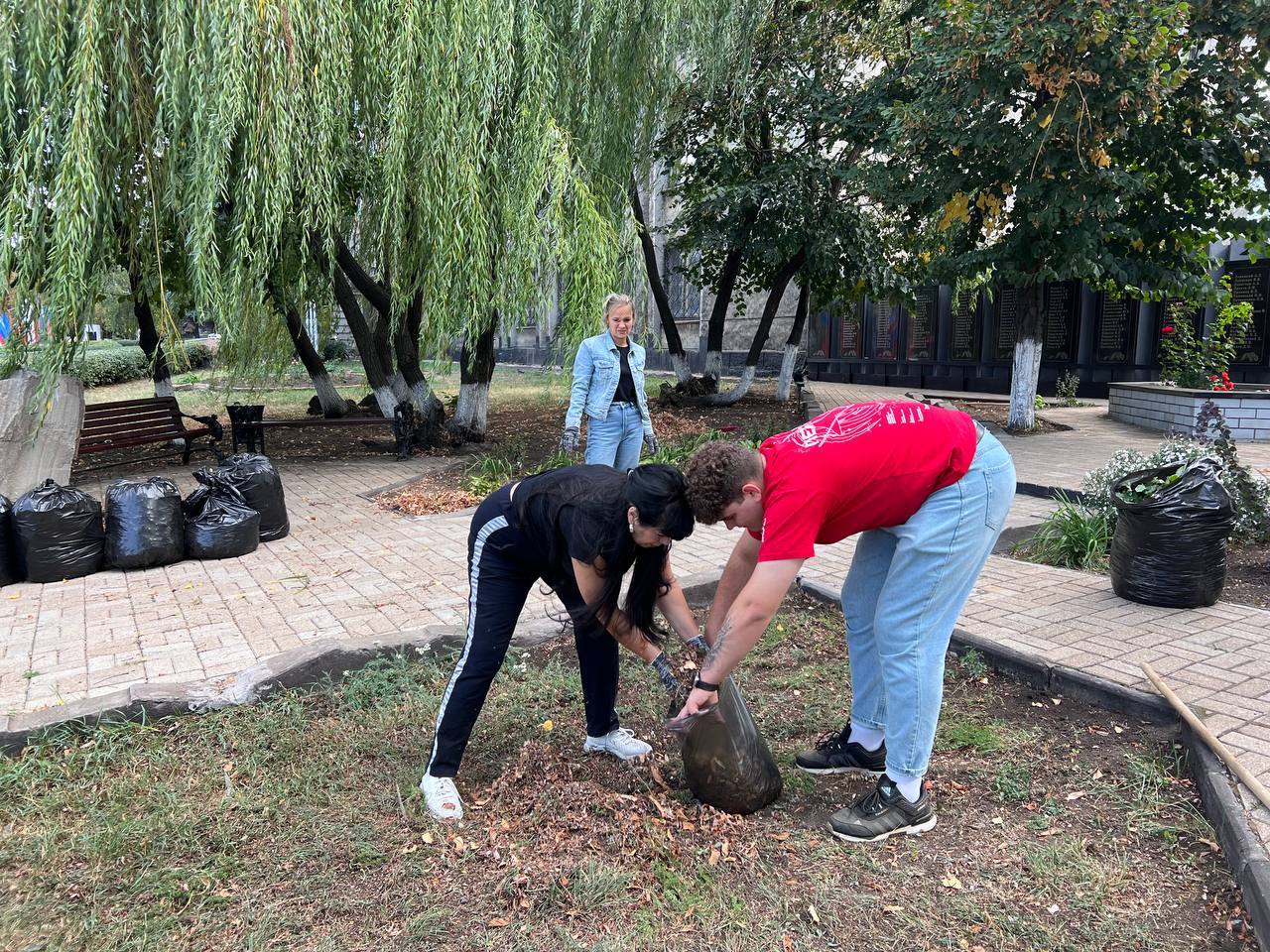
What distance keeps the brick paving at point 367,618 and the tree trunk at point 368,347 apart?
4.23 metres

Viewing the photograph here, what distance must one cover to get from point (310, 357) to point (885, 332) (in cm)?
1319

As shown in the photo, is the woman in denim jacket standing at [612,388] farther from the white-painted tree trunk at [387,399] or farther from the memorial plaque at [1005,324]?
the memorial plaque at [1005,324]

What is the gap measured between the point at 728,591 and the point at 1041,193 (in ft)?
28.8

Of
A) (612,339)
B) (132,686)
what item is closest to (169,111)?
(612,339)

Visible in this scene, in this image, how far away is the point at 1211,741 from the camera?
292 centimetres

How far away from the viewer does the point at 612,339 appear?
6.30m

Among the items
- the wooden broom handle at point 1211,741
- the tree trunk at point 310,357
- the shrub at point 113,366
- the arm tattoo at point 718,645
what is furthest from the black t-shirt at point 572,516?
the shrub at point 113,366

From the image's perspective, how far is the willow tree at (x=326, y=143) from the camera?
6992 millimetres

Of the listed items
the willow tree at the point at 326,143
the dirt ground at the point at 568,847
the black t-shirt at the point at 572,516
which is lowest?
the dirt ground at the point at 568,847

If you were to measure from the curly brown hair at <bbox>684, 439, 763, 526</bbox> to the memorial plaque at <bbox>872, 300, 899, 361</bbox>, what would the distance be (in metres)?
18.8

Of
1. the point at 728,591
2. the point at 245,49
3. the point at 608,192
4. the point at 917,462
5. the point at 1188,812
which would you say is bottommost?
the point at 1188,812

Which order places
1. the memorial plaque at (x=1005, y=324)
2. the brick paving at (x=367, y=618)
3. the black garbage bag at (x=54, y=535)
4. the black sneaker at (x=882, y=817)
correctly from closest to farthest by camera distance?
the black sneaker at (x=882, y=817) → the brick paving at (x=367, y=618) → the black garbage bag at (x=54, y=535) → the memorial plaque at (x=1005, y=324)

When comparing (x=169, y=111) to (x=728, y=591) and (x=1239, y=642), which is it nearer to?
(x=728, y=591)

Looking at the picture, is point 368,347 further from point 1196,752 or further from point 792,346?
point 1196,752
